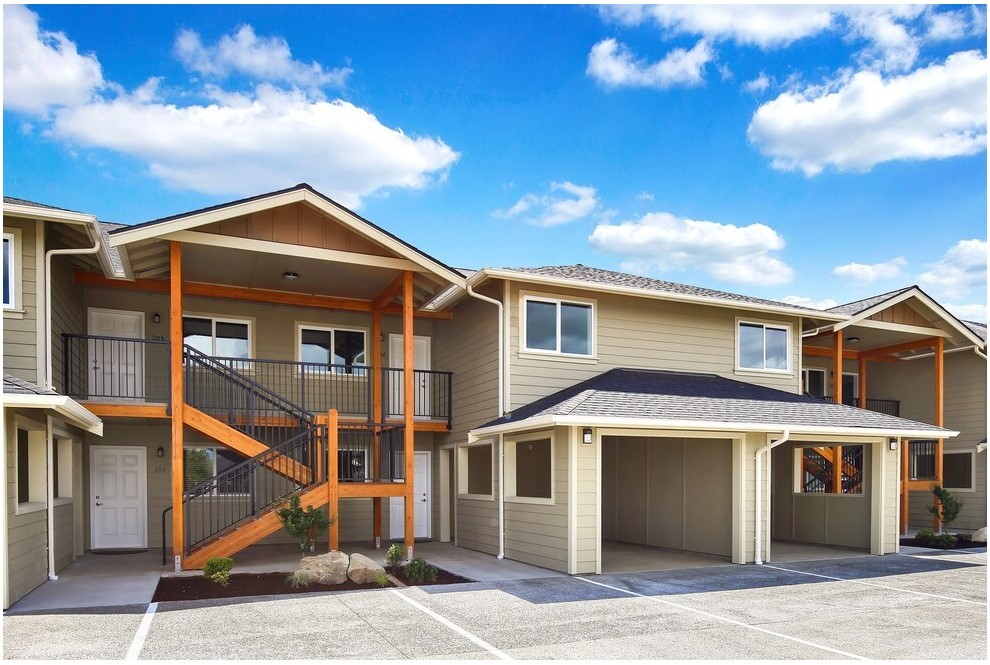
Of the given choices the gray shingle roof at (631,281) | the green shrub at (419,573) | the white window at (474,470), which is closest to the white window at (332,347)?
the white window at (474,470)

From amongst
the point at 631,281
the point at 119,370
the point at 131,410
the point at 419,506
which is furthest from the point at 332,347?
the point at 631,281

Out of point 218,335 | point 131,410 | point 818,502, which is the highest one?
point 218,335

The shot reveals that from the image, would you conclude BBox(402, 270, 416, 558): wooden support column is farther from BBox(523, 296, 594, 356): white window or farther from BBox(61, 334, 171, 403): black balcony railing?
BBox(61, 334, 171, 403): black balcony railing

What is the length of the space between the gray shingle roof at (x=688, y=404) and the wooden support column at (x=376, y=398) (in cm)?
223

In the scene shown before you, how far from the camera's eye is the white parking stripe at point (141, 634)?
6367 millimetres

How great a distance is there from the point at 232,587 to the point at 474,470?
6.31 meters

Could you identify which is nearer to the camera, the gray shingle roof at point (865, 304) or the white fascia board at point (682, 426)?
the white fascia board at point (682, 426)

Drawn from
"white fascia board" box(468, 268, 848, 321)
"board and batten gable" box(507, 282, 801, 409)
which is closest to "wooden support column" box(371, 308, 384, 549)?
"white fascia board" box(468, 268, 848, 321)

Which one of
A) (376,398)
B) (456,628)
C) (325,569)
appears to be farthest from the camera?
(376,398)

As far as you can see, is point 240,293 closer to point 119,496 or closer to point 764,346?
point 119,496

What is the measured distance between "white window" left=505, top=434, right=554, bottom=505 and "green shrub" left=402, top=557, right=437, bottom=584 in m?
2.41

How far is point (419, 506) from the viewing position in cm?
1579

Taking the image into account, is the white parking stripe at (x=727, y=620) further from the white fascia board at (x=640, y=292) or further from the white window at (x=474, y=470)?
the white fascia board at (x=640, y=292)

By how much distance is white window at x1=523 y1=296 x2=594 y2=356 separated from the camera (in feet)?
43.8
